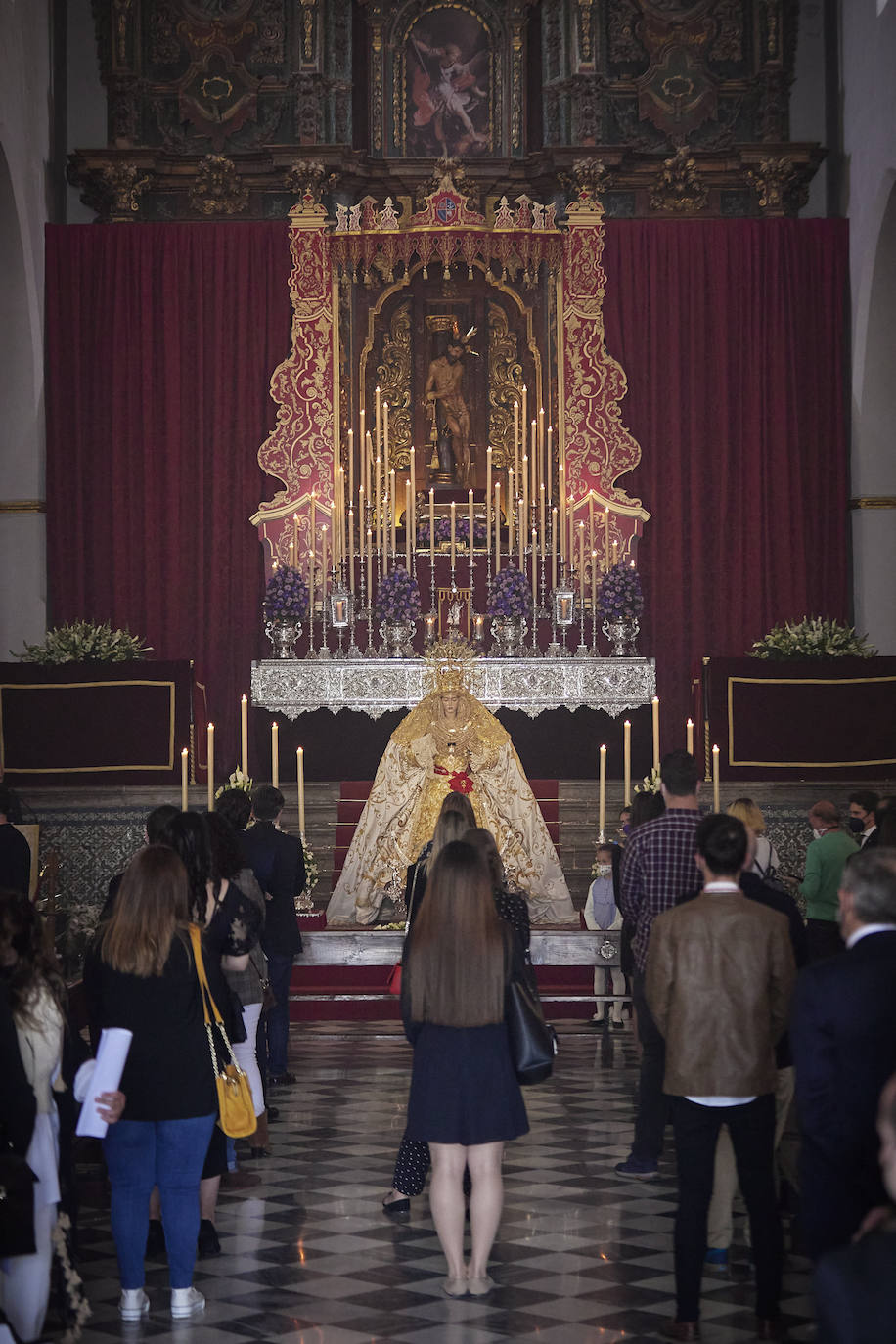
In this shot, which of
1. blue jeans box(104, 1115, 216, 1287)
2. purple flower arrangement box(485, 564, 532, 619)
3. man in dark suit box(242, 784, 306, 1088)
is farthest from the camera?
purple flower arrangement box(485, 564, 532, 619)

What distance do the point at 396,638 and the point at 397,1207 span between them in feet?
26.9

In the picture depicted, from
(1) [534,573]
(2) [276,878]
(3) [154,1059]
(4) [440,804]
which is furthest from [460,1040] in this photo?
(1) [534,573]

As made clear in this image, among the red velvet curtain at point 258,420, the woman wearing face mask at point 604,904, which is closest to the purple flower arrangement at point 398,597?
the red velvet curtain at point 258,420

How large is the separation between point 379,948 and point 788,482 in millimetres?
8185

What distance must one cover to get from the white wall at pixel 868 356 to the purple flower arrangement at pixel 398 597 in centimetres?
432

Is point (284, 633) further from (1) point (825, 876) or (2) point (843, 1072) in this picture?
(2) point (843, 1072)

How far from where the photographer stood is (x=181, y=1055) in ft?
16.9

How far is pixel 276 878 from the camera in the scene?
870 centimetres

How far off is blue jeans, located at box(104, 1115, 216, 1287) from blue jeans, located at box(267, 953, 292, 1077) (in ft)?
11.8

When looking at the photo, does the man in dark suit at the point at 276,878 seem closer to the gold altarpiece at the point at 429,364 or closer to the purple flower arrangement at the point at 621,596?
the purple flower arrangement at the point at 621,596

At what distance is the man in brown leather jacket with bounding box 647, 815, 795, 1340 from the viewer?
5066 mm

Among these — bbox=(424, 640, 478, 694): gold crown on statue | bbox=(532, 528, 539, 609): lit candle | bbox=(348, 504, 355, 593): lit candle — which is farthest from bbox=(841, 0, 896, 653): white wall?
bbox=(424, 640, 478, 694): gold crown on statue

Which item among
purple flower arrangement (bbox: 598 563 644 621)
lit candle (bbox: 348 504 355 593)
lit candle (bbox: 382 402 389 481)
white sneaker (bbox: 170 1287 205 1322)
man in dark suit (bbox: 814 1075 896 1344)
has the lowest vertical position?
white sneaker (bbox: 170 1287 205 1322)

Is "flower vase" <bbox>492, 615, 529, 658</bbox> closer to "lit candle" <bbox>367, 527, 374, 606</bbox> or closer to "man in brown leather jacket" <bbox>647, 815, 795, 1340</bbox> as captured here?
"lit candle" <bbox>367, 527, 374, 606</bbox>
